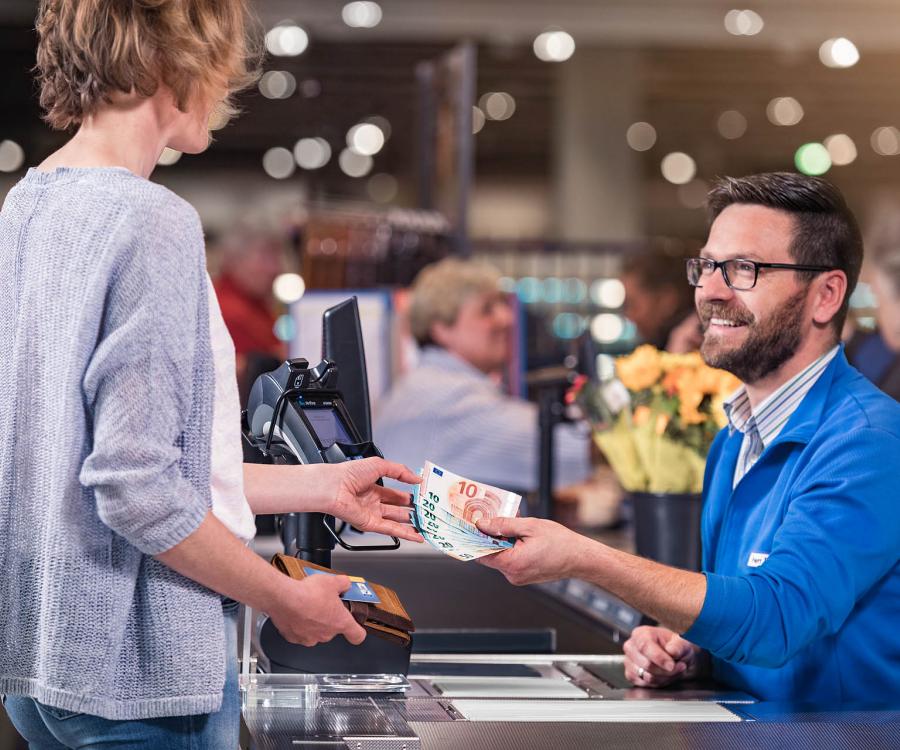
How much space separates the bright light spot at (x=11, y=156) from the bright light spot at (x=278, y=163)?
4600 mm

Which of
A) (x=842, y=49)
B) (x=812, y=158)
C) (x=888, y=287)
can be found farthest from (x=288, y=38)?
(x=812, y=158)

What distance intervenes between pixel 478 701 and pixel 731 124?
19857 mm

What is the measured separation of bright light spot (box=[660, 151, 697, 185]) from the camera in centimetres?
2409

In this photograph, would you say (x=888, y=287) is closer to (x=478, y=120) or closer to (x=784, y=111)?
(x=784, y=111)

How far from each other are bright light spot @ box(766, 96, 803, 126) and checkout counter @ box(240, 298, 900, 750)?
1626 centimetres

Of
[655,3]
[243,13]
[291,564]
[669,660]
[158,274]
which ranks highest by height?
[655,3]

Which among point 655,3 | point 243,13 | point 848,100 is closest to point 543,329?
point 243,13

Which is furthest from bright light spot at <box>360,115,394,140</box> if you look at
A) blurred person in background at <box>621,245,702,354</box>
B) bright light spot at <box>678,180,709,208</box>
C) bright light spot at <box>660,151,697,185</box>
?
blurred person in background at <box>621,245,702,354</box>

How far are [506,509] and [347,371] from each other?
1.68 ft

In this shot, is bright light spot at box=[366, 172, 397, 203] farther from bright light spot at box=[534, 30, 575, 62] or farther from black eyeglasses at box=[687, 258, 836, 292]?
black eyeglasses at box=[687, 258, 836, 292]

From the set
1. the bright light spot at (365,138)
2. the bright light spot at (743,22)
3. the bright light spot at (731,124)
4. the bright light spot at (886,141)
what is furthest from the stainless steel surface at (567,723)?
the bright light spot at (886,141)

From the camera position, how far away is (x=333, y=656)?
1.84 meters

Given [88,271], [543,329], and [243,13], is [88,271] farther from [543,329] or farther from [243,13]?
→ [543,329]

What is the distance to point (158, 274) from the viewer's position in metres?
1.29
